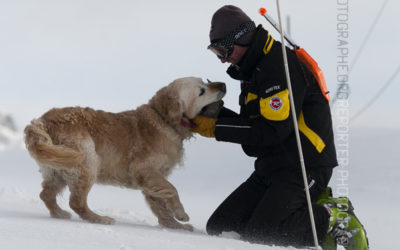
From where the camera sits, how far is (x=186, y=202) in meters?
7.27

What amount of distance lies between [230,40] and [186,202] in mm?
3870

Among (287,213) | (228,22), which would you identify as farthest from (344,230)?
(228,22)

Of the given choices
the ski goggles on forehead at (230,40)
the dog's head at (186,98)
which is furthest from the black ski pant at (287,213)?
the ski goggles on forehead at (230,40)

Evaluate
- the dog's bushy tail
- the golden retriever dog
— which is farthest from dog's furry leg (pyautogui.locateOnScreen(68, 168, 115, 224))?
the dog's bushy tail

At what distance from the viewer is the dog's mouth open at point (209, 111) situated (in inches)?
168

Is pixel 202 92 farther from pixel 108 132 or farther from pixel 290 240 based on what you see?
pixel 290 240

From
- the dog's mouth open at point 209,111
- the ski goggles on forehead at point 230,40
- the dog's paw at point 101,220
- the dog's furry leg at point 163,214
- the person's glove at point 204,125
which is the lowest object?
the dog's paw at point 101,220

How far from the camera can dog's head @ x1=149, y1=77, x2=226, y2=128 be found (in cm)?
420

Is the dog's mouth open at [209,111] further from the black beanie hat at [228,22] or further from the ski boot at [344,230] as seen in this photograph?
the ski boot at [344,230]

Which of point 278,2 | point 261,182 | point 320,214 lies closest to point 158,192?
point 261,182

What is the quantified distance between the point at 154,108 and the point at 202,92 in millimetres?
455

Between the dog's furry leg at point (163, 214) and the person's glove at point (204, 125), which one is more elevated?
A: the person's glove at point (204, 125)

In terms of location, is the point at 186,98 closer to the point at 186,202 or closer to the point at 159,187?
the point at 159,187

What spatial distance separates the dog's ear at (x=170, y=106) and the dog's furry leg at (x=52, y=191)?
40.7 inches
